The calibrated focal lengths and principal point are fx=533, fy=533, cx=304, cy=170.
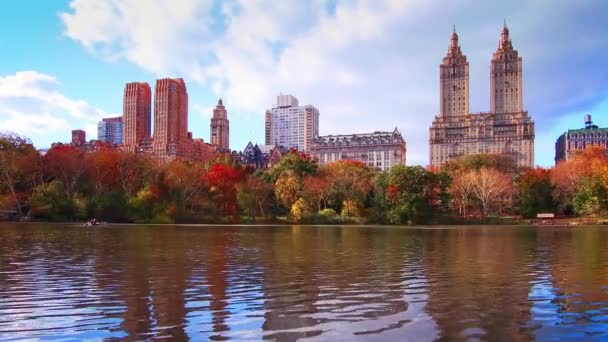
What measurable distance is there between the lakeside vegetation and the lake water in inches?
2164

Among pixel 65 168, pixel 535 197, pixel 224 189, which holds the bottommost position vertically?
pixel 535 197

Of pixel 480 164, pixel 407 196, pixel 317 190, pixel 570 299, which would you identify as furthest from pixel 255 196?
pixel 570 299

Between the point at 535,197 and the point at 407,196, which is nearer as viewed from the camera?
the point at 407,196

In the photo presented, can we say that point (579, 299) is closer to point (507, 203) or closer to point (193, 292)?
point (193, 292)

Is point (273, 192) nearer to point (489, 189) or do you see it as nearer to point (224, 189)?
point (224, 189)

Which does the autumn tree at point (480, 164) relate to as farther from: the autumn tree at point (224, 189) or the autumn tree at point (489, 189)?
the autumn tree at point (224, 189)

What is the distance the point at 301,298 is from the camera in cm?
1481

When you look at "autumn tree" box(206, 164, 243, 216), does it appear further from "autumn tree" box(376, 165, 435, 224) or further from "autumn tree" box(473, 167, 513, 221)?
"autumn tree" box(473, 167, 513, 221)

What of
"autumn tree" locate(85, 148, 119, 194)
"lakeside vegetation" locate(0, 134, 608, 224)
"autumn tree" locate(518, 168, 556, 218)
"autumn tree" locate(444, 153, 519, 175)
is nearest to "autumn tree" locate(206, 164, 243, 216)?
"lakeside vegetation" locate(0, 134, 608, 224)

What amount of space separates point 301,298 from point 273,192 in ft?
252

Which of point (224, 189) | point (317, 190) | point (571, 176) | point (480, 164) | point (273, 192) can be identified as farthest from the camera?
point (480, 164)

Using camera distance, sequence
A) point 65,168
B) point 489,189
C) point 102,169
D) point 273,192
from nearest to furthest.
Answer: point 65,168 → point 102,169 → point 489,189 → point 273,192

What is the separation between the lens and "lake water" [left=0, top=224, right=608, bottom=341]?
11016 millimetres

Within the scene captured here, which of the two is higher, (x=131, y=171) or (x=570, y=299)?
(x=131, y=171)
